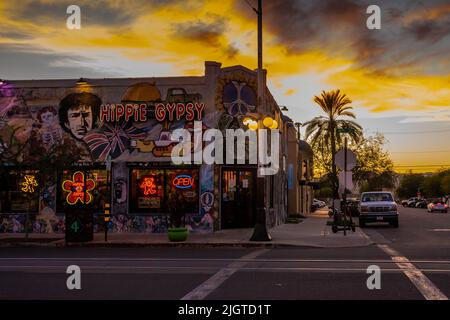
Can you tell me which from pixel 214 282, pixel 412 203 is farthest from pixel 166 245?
pixel 412 203

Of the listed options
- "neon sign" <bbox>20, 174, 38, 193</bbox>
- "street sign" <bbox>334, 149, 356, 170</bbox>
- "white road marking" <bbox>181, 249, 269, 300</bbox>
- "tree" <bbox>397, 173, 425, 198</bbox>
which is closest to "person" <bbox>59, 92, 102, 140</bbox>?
"neon sign" <bbox>20, 174, 38, 193</bbox>

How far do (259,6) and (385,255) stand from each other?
30.0 ft

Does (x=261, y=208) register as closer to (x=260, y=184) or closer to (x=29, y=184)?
(x=260, y=184)

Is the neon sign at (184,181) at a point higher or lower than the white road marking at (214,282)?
higher

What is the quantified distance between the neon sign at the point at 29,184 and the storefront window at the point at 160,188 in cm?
386

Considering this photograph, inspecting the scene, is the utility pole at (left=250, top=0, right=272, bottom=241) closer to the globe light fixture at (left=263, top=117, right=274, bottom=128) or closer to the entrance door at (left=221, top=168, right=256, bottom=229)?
the globe light fixture at (left=263, top=117, right=274, bottom=128)

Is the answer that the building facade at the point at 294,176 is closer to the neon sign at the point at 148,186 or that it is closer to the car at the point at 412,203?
the neon sign at the point at 148,186

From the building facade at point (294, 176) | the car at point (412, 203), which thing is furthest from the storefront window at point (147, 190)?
A: the car at point (412, 203)

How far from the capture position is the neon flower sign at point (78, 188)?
2400 centimetres

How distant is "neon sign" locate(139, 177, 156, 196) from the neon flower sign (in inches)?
86.0

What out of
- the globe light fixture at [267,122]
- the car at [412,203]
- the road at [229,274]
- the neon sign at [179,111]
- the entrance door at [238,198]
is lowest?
the car at [412,203]

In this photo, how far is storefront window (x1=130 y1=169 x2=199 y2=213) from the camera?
23312 mm

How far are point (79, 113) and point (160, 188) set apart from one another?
4707 millimetres
